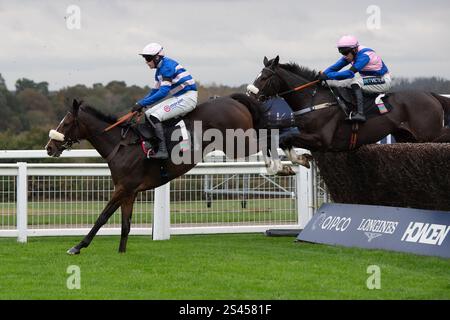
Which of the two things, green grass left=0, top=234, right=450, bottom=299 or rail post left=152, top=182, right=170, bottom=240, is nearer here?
green grass left=0, top=234, right=450, bottom=299

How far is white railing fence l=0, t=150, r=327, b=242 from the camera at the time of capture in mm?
11445

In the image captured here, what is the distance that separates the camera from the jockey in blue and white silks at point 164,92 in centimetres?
1000

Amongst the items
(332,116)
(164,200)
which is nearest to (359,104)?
(332,116)

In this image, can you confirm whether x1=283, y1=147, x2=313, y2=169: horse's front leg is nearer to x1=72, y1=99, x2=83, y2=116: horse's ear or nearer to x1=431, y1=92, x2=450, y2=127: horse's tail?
x1=431, y1=92, x2=450, y2=127: horse's tail

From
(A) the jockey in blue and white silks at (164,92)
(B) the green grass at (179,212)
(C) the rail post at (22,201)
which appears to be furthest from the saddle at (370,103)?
(C) the rail post at (22,201)

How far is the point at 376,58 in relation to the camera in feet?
36.3

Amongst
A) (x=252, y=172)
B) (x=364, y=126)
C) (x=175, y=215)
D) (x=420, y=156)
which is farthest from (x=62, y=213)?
(x=420, y=156)

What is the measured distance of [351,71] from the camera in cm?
1104

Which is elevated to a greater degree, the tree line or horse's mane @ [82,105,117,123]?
the tree line

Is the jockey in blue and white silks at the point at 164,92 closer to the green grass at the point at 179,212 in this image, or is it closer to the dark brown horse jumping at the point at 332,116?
the dark brown horse jumping at the point at 332,116

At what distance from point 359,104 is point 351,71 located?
408 millimetres

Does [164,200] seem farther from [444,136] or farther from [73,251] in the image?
[444,136]

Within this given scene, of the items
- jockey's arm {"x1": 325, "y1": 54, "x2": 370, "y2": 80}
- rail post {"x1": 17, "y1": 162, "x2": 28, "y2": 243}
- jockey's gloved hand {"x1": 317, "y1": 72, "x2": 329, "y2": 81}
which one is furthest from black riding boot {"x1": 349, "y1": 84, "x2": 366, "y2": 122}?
rail post {"x1": 17, "y1": 162, "x2": 28, "y2": 243}

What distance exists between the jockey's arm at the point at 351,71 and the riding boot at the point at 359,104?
6.0 inches
